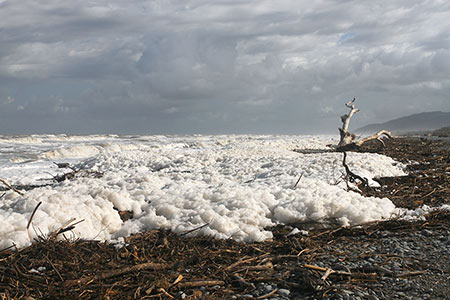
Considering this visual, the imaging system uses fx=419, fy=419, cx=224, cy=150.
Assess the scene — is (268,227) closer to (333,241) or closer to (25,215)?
(333,241)

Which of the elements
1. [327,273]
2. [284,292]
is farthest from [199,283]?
[327,273]

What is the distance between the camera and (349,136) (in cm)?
2092

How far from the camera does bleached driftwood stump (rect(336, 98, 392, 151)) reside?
19475mm

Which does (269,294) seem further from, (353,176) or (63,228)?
(353,176)

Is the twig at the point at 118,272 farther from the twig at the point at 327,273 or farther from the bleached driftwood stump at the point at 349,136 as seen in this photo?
the bleached driftwood stump at the point at 349,136

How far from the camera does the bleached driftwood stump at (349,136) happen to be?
19475 millimetres

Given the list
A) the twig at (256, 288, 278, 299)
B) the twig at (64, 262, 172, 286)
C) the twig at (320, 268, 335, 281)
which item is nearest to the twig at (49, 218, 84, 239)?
the twig at (64, 262, 172, 286)

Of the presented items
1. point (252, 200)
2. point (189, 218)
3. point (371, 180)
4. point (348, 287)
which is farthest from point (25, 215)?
point (371, 180)

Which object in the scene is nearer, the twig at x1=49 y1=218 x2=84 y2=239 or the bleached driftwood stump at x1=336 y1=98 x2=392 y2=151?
the twig at x1=49 y1=218 x2=84 y2=239

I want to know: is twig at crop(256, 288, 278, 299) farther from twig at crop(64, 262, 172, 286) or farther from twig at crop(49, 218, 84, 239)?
twig at crop(49, 218, 84, 239)

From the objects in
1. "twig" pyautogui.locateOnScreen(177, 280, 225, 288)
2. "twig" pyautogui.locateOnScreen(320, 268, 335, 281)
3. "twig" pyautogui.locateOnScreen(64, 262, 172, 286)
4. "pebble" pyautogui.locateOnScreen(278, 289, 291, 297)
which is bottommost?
"pebble" pyautogui.locateOnScreen(278, 289, 291, 297)

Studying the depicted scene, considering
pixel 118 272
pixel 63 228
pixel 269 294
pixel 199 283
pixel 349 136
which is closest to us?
pixel 269 294

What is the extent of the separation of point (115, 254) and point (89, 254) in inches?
10.7

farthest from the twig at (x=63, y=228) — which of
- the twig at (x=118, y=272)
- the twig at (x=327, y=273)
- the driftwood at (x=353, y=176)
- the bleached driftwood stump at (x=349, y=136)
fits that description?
the bleached driftwood stump at (x=349, y=136)
